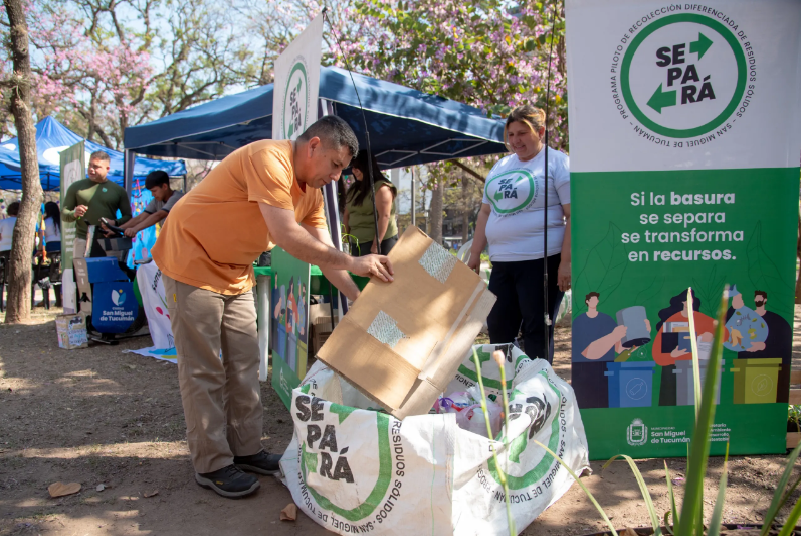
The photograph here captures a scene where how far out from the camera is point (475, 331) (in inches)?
94.2

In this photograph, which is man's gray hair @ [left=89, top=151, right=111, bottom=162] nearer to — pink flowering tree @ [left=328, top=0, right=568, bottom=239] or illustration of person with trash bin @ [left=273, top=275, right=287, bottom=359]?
pink flowering tree @ [left=328, top=0, right=568, bottom=239]

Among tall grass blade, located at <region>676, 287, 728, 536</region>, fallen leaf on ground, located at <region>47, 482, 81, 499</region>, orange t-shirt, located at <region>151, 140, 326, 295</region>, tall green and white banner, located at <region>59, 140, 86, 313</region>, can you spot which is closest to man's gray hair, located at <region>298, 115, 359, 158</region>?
orange t-shirt, located at <region>151, 140, 326, 295</region>

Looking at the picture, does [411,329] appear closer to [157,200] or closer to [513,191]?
[513,191]

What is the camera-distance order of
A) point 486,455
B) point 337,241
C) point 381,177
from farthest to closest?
point 381,177 → point 337,241 → point 486,455

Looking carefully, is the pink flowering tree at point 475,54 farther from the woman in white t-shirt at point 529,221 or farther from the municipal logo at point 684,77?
the municipal logo at point 684,77

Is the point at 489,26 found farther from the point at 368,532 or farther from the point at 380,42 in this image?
the point at 368,532

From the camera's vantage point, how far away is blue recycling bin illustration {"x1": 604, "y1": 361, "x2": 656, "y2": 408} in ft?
9.15

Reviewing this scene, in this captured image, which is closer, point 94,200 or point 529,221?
point 529,221

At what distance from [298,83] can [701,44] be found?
2.19 m

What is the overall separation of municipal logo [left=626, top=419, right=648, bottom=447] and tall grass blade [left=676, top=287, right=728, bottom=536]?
189 cm

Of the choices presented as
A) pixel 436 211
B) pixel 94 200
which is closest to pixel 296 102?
pixel 94 200

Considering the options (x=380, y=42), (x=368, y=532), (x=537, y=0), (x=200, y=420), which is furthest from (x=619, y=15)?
(x=380, y=42)

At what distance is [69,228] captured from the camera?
7574 millimetres

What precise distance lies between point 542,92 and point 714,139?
5128 mm
